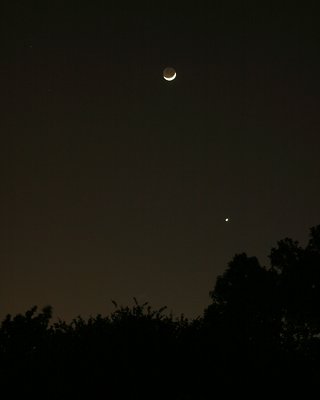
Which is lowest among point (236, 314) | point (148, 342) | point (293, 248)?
point (148, 342)

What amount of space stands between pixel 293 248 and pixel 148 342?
2983 centimetres

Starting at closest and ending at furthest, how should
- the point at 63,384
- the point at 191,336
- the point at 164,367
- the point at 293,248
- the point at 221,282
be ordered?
1. the point at 63,384
2. the point at 164,367
3. the point at 191,336
4. the point at 293,248
5. the point at 221,282

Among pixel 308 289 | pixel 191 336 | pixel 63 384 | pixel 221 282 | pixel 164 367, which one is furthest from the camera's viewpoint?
pixel 221 282

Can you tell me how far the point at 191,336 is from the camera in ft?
94.1

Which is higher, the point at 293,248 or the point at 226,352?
the point at 293,248

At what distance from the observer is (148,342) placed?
2691 cm

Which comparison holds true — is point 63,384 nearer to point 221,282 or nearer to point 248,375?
point 248,375

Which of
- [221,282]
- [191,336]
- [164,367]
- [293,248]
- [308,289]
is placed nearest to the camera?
[164,367]

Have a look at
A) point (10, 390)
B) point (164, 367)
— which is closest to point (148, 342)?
point (164, 367)

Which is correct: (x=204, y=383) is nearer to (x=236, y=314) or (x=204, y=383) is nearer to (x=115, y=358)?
(x=115, y=358)

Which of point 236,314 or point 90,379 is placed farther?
point 236,314

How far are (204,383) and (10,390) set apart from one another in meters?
7.61

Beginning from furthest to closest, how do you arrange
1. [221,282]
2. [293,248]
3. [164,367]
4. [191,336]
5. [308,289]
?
1. [221,282]
2. [293,248]
3. [308,289]
4. [191,336]
5. [164,367]

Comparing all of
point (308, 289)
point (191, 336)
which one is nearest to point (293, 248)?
point (308, 289)
